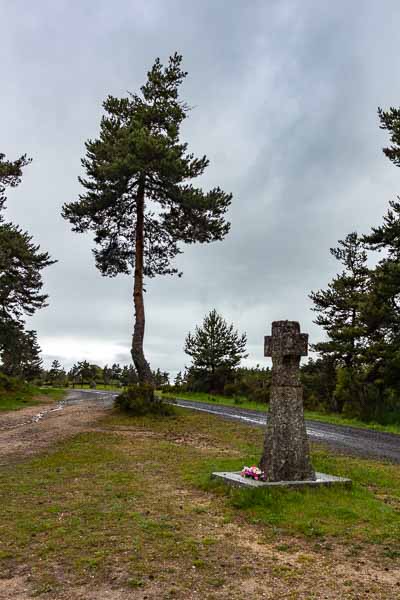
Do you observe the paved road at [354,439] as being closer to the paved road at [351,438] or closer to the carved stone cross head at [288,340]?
the paved road at [351,438]

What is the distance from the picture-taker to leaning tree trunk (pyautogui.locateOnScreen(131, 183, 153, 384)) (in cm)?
2097

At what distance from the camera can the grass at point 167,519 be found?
464 cm

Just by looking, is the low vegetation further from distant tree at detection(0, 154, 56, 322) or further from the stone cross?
the stone cross

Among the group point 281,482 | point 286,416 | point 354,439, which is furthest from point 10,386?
point 281,482

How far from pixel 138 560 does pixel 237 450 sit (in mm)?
7288

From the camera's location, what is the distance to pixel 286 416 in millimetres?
7891

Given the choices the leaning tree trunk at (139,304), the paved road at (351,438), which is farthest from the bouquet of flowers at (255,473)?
the leaning tree trunk at (139,304)

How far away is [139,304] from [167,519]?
614 inches

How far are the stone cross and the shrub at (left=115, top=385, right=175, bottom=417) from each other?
11746 millimetres

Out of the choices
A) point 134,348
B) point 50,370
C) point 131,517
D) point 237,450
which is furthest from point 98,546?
point 50,370

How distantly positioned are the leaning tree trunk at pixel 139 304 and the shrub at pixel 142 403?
3.36 feet

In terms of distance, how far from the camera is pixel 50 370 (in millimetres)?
76938

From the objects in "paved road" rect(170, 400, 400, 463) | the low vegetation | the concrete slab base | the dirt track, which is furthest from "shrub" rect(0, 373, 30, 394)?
the concrete slab base

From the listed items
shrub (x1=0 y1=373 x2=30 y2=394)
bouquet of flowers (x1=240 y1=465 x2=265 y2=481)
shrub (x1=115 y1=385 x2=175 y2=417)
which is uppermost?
shrub (x1=0 y1=373 x2=30 y2=394)
